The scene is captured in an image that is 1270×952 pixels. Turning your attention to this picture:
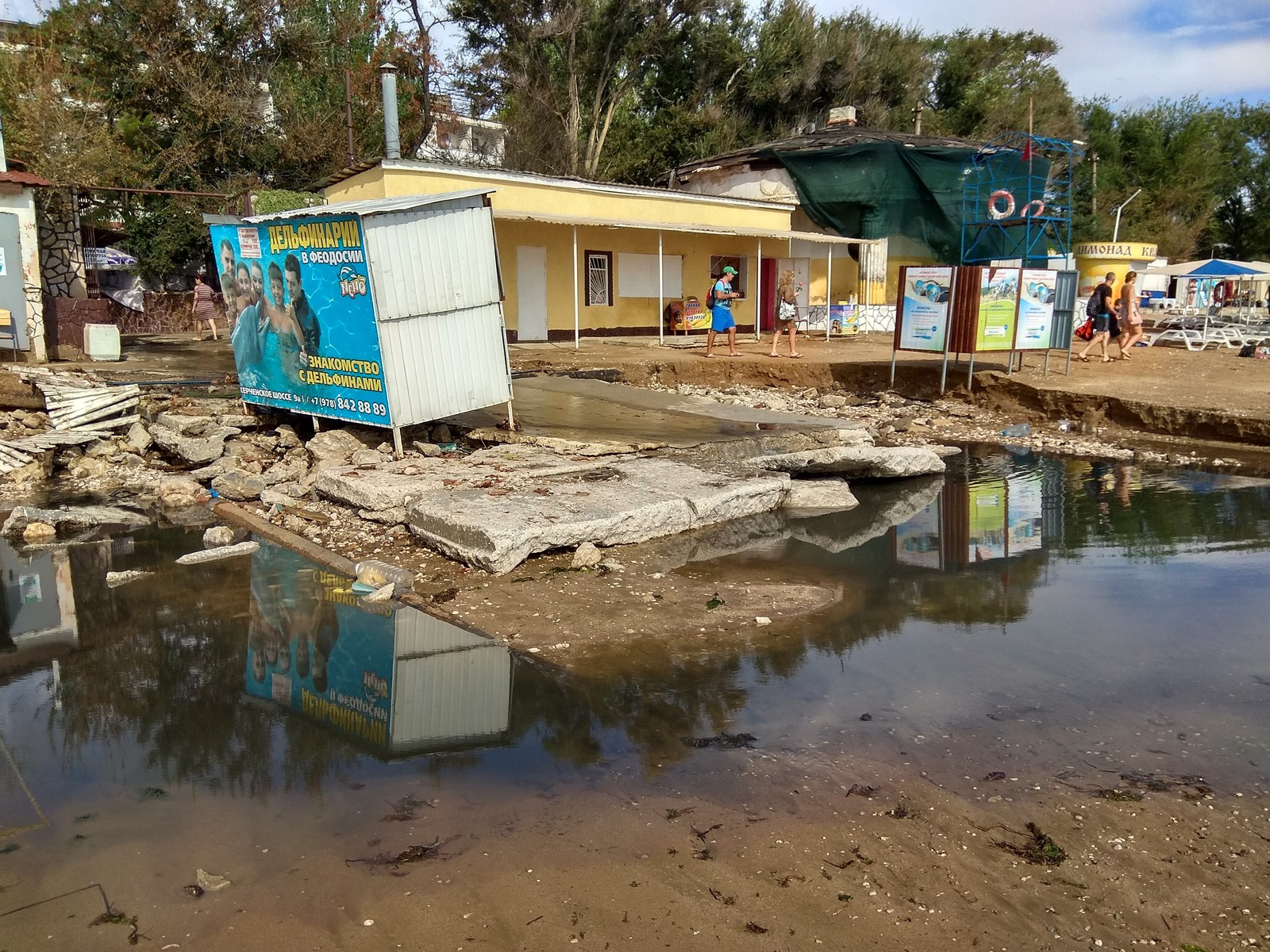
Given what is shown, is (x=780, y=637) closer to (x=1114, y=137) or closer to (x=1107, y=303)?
(x=1107, y=303)

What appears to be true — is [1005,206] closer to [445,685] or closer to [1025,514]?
[1025,514]

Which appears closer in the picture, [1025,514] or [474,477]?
[474,477]

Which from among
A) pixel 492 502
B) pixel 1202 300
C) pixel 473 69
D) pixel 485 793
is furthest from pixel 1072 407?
pixel 1202 300

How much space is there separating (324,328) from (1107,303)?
41.2ft

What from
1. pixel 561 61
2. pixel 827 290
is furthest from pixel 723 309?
pixel 561 61

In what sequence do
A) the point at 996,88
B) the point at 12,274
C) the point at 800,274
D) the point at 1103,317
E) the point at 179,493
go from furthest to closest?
the point at 996,88
the point at 800,274
the point at 1103,317
the point at 12,274
the point at 179,493

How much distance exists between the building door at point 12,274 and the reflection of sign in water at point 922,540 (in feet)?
42.1

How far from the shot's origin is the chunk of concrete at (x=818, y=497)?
797 centimetres

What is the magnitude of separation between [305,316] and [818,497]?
17.0 feet

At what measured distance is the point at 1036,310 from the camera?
13.0 metres

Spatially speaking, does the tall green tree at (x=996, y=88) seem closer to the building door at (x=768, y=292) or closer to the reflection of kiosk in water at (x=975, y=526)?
the building door at (x=768, y=292)

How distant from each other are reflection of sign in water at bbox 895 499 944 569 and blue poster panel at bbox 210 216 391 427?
454 cm

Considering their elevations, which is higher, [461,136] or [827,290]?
[461,136]

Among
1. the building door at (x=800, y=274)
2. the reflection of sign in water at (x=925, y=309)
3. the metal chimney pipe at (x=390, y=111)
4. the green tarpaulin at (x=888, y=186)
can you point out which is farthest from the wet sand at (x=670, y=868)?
the green tarpaulin at (x=888, y=186)
